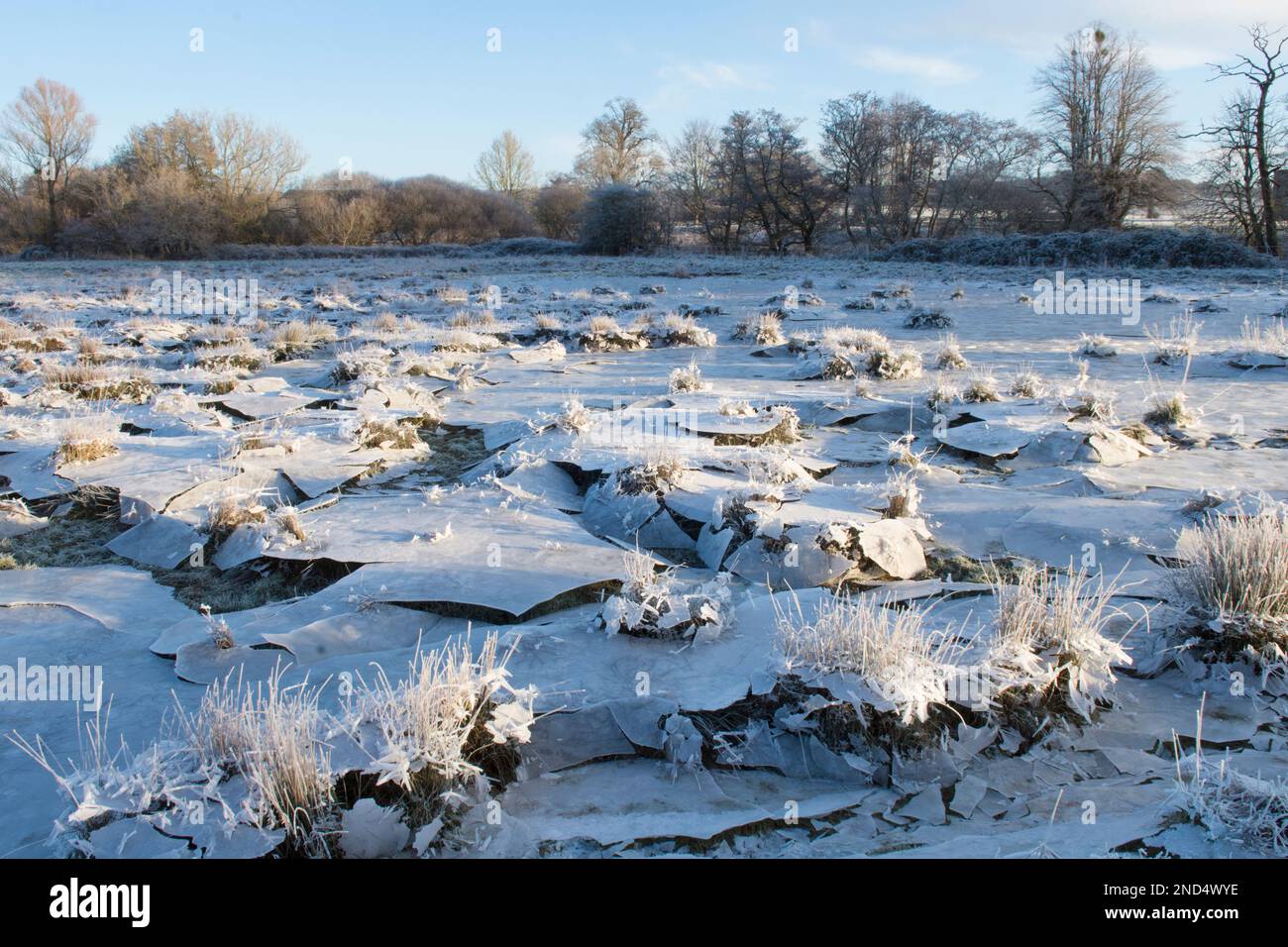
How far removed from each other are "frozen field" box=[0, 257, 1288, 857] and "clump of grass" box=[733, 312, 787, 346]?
7.48 feet

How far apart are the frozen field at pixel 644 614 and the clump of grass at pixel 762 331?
2.28 meters

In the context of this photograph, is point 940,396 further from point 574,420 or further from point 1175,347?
point 1175,347

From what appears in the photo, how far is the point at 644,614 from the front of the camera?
3445 millimetres

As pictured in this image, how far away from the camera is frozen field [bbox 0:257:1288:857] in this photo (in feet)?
7.70

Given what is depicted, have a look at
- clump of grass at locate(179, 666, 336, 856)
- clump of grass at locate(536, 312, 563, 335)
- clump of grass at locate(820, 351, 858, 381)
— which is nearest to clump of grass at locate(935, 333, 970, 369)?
clump of grass at locate(820, 351, 858, 381)

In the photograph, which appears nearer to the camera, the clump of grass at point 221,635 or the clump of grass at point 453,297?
the clump of grass at point 221,635

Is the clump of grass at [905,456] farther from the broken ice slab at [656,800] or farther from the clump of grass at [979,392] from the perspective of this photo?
the broken ice slab at [656,800]

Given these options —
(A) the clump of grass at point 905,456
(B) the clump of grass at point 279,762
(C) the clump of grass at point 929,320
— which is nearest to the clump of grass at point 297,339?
(A) the clump of grass at point 905,456

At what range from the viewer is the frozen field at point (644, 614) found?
2.35 meters

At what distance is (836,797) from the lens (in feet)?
8.29

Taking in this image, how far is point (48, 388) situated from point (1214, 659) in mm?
8962
